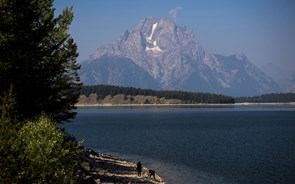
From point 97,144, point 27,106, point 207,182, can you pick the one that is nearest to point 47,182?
point 27,106

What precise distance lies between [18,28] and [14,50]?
2.38 meters

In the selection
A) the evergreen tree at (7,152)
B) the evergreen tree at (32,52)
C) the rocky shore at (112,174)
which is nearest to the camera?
the evergreen tree at (7,152)

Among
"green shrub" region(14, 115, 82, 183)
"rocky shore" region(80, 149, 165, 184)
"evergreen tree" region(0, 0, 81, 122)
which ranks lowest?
"rocky shore" region(80, 149, 165, 184)

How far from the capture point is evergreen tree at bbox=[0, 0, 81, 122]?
37.7 m

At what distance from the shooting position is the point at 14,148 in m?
30.1

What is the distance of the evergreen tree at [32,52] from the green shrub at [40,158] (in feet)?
19.6

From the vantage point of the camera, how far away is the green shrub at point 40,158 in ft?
96.8

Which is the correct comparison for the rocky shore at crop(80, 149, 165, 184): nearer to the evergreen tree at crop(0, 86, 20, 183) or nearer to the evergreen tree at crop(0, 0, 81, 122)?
the evergreen tree at crop(0, 0, 81, 122)

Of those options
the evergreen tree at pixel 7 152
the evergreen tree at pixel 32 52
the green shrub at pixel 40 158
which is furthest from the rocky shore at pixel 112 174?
the evergreen tree at pixel 7 152

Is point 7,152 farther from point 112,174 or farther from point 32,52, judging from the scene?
point 112,174

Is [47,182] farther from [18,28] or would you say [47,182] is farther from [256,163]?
[256,163]

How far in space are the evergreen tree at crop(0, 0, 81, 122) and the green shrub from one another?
5966mm

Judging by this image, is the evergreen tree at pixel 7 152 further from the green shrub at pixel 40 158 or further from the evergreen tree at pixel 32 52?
the evergreen tree at pixel 32 52

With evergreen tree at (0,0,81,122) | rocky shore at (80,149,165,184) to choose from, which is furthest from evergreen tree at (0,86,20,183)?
rocky shore at (80,149,165,184)
